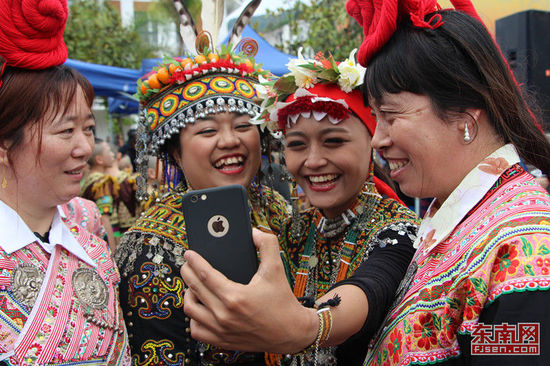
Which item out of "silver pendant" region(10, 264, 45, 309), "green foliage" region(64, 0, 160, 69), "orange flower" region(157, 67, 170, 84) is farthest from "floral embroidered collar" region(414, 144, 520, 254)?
"green foliage" region(64, 0, 160, 69)

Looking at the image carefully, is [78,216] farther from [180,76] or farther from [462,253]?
[462,253]

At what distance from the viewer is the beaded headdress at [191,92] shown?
217cm

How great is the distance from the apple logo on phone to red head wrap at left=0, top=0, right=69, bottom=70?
1.08 m

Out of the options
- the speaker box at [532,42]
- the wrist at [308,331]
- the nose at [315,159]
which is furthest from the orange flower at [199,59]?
the speaker box at [532,42]

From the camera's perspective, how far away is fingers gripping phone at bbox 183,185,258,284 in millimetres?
1102

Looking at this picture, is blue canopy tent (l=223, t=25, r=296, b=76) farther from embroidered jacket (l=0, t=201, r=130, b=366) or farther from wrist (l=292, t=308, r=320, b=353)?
wrist (l=292, t=308, r=320, b=353)

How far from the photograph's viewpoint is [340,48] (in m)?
8.88

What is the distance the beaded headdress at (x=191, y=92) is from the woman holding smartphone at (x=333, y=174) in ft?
0.79

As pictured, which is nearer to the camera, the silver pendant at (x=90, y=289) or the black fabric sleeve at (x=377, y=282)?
the black fabric sleeve at (x=377, y=282)

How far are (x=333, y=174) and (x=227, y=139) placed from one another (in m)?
0.54

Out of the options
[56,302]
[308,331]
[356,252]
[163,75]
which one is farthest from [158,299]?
Answer: [163,75]

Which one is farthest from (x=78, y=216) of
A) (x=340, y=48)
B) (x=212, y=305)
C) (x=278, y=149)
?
(x=340, y=48)

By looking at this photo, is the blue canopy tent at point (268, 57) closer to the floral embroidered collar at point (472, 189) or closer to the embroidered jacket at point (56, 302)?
the embroidered jacket at point (56, 302)

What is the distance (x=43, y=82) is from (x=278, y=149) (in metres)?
1.23
